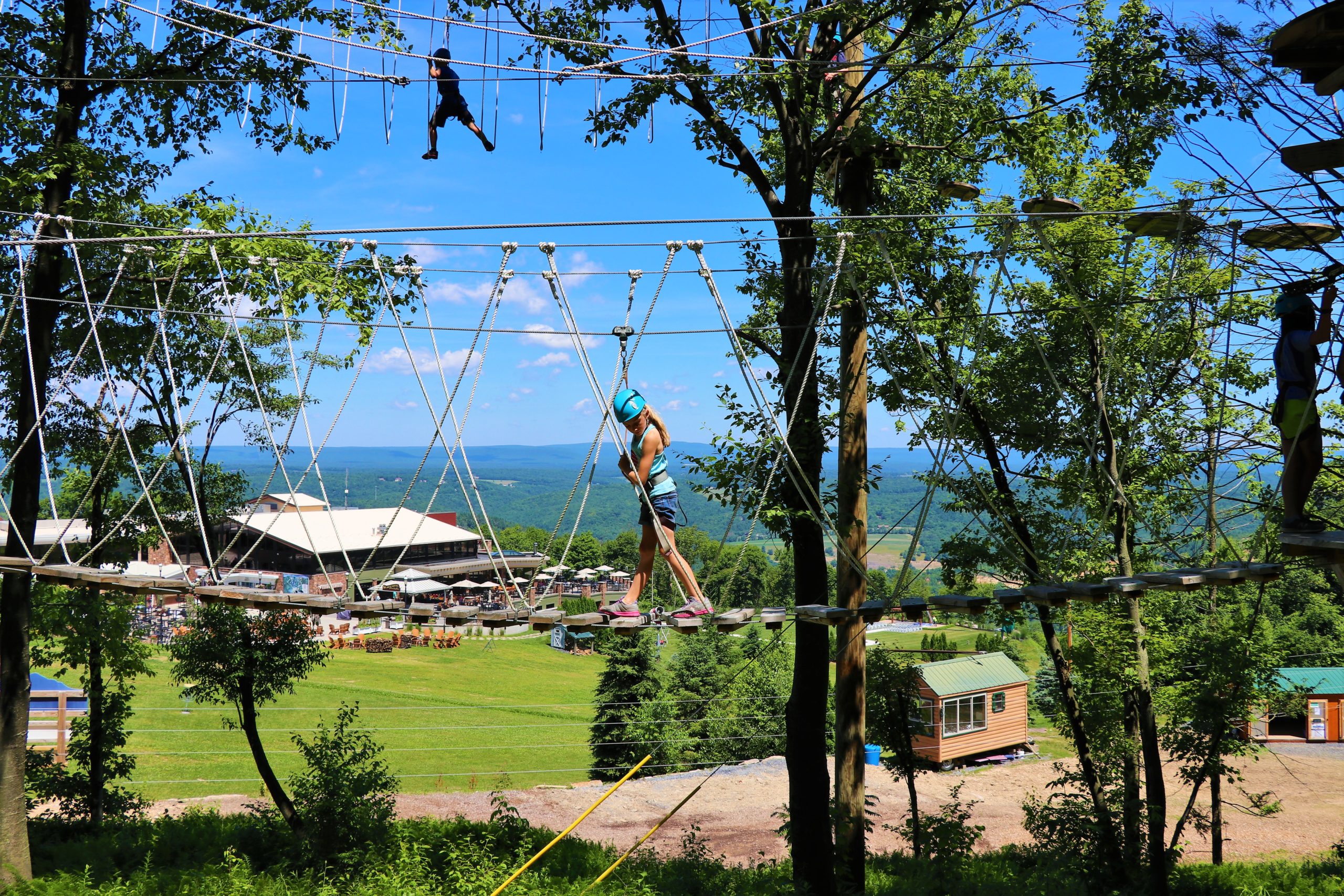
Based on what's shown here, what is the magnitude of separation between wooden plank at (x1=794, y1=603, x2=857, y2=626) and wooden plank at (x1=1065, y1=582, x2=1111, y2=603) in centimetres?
157

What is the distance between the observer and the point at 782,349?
10.3 meters

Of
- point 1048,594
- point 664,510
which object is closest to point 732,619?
point 664,510

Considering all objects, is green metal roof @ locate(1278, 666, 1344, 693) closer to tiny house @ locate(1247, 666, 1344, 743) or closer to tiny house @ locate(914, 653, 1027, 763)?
tiny house @ locate(1247, 666, 1344, 743)

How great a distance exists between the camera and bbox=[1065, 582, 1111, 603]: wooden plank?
6.43m

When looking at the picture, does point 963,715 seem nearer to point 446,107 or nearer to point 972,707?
point 972,707

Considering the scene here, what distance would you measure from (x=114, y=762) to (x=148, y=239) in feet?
37.2

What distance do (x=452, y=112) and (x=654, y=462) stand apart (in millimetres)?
4543

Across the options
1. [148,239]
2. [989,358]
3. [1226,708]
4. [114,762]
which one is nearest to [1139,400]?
[989,358]

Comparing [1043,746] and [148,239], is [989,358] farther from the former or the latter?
[1043,746]

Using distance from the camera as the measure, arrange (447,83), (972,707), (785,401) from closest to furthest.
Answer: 1. (447,83)
2. (785,401)
3. (972,707)

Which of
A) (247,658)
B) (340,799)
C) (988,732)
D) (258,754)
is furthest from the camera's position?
(988,732)

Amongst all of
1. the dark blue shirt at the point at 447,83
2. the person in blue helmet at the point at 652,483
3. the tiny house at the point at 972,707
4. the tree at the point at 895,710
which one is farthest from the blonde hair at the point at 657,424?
the tiny house at the point at 972,707

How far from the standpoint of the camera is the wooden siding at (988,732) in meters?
26.1

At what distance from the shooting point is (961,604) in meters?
6.88
